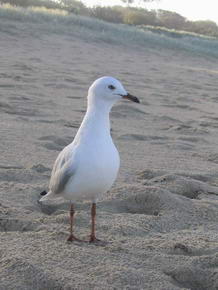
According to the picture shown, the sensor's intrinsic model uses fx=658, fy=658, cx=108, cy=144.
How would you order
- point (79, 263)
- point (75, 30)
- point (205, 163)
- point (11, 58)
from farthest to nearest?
point (75, 30) < point (11, 58) < point (205, 163) < point (79, 263)

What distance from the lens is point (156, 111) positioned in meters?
8.07

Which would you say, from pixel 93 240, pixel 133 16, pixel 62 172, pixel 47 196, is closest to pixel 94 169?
pixel 62 172

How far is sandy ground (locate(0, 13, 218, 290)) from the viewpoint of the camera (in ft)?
9.54

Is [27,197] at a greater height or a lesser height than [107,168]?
lesser

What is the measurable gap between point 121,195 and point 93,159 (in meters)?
0.98

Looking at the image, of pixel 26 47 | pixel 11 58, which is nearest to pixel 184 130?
pixel 11 58

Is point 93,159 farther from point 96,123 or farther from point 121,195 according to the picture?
point 121,195

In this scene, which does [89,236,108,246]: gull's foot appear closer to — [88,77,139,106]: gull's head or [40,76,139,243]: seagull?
[40,76,139,243]: seagull

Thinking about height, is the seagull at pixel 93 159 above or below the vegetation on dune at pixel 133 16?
above

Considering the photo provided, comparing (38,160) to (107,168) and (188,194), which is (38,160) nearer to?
(188,194)

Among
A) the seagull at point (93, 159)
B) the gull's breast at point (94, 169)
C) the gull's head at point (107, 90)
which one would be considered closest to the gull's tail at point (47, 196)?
the seagull at point (93, 159)

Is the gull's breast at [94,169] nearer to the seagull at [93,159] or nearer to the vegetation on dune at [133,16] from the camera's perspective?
the seagull at [93,159]

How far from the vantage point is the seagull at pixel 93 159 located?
10.5 ft

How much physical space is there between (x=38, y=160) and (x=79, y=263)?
203cm
